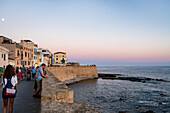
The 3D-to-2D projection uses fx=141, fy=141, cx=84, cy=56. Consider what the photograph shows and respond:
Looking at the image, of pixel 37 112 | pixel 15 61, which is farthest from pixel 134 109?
pixel 15 61

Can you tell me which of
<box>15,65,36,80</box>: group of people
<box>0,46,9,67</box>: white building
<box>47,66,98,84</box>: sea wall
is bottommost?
<box>47,66,98,84</box>: sea wall

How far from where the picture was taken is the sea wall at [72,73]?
41312mm

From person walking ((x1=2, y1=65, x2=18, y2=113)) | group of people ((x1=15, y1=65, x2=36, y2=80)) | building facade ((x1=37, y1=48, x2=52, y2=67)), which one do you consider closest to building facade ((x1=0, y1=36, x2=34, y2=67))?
building facade ((x1=37, y1=48, x2=52, y2=67))

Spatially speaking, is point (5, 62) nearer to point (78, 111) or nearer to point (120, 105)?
point (120, 105)

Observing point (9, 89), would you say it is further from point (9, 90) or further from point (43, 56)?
point (43, 56)

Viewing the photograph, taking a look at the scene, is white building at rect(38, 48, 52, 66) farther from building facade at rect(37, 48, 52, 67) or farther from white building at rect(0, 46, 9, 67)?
white building at rect(0, 46, 9, 67)

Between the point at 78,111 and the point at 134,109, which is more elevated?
the point at 78,111

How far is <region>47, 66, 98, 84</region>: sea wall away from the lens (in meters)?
41.3

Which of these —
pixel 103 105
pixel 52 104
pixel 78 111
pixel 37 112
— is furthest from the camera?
pixel 103 105

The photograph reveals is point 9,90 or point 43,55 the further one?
point 43,55

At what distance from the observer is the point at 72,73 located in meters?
50.2

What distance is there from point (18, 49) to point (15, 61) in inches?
127

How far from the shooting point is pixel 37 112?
4.64 metres

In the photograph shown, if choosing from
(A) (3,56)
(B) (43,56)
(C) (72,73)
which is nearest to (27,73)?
(A) (3,56)
